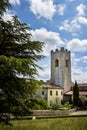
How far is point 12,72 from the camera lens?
8.90 meters

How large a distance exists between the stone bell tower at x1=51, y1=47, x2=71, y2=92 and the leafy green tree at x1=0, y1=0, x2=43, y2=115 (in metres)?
58.8

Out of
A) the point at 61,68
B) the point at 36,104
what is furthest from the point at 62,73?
the point at 36,104

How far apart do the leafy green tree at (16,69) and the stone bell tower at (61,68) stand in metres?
58.8

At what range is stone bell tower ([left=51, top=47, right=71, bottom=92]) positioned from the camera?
6838 centimetres

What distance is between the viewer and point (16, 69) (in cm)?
877

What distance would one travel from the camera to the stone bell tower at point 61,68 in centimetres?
6838

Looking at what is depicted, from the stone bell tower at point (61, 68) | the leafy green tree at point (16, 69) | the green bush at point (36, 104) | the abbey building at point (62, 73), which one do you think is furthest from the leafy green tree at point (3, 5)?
the stone bell tower at point (61, 68)

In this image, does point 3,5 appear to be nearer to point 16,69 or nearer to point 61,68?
point 16,69

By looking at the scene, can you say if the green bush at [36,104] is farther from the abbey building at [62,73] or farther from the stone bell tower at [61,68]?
the stone bell tower at [61,68]

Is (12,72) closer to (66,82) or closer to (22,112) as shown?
(22,112)

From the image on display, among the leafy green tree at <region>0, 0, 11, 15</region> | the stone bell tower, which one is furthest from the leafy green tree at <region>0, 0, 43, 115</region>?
the stone bell tower

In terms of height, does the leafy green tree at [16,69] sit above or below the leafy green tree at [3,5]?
below

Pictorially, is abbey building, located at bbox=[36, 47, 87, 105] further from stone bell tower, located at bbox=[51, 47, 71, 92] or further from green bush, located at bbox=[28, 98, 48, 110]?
green bush, located at bbox=[28, 98, 48, 110]

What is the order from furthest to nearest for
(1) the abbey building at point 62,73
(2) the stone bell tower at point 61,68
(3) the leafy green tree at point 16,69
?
1. (2) the stone bell tower at point 61,68
2. (1) the abbey building at point 62,73
3. (3) the leafy green tree at point 16,69
